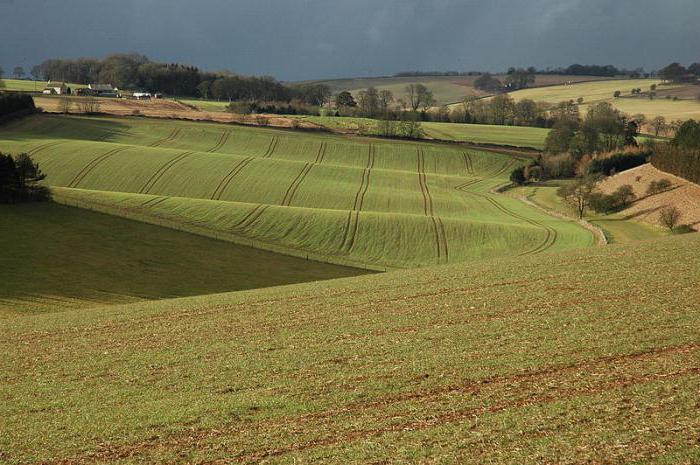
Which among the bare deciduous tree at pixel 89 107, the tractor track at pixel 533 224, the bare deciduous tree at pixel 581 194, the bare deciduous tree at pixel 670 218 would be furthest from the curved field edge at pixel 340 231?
the bare deciduous tree at pixel 89 107

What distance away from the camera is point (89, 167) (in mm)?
86812

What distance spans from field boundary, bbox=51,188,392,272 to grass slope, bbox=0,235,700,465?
24.5 metres

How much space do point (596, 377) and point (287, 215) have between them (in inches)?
1963

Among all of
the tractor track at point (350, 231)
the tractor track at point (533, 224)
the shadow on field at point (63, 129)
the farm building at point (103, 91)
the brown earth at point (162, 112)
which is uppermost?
the farm building at point (103, 91)

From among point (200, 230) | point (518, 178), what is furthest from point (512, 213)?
point (200, 230)

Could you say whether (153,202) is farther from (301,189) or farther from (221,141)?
(221,141)

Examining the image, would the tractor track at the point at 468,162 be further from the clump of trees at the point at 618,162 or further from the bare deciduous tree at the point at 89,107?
the bare deciduous tree at the point at 89,107

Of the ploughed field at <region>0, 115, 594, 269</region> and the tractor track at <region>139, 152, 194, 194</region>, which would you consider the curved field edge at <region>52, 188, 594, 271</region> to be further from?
the tractor track at <region>139, 152, 194, 194</region>

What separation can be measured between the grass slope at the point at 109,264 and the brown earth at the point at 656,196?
106 ft

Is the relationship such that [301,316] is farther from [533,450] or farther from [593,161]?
[593,161]

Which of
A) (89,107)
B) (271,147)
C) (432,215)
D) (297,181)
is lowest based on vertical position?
(432,215)

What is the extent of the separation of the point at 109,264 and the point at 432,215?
122 feet

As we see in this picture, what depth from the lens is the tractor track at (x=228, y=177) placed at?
3182 inches

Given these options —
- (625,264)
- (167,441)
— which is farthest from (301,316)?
(625,264)
